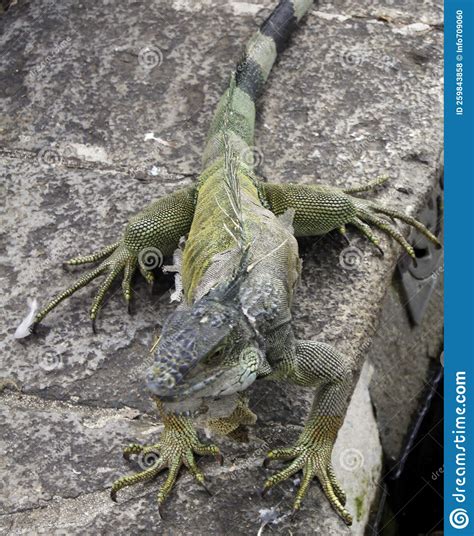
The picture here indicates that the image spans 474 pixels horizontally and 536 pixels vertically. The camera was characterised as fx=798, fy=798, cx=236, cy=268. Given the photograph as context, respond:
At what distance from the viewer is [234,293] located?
301cm

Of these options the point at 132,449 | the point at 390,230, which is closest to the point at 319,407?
the point at 132,449

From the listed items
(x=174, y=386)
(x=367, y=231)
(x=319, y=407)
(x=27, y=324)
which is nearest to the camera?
(x=174, y=386)

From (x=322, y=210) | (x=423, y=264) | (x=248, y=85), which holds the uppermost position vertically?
(x=248, y=85)

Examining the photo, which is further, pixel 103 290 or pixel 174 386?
pixel 103 290

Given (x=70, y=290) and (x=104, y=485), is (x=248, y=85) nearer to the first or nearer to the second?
(x=70, y=290)

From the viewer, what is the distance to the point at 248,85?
4.95 meters

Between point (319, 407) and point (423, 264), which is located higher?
point (319, 407)

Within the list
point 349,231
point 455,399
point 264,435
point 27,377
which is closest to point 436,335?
point 349,231

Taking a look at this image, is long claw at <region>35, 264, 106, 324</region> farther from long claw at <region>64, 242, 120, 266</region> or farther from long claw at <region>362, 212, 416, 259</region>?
long claw at <region>362, 212, 416, 259</region>

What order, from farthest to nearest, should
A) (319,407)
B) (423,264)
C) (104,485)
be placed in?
(423,264) < (319,407) < (104,485)

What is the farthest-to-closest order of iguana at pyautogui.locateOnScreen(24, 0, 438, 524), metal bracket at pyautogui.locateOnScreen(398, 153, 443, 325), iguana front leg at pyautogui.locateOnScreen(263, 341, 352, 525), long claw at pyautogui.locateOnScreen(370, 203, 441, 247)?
metal bracket at pyautogui.locateOnScreen(398, 153, 443, 325)
long claw at pyautogui.locateOnScreen(370, 203, 441, 247)
iguana front leg at pyautogui.locateOnScreen(263, 341, 352, 525)
iguana at pyautogui.locateOnScreen(24, 0, 438, 524)

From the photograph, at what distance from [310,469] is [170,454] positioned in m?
0.58

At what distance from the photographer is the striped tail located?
446 centimetres

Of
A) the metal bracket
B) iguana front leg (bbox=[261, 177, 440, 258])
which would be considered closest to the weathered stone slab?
iguana front leg (bbox=[261, 177, 440, 258])
